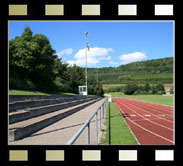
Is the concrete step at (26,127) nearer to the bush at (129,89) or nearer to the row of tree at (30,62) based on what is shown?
the row of tree at (30,62)

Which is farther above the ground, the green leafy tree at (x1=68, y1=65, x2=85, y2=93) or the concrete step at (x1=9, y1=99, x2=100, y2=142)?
the green leafy tree at (x1=68, y1=65, x2=85, y2=93)

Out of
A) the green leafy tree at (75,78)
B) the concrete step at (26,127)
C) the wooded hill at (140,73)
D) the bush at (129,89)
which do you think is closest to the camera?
the concrete step at (26,127)

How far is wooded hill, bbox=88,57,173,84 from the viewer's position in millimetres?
126219

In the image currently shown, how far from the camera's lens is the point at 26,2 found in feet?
11.5

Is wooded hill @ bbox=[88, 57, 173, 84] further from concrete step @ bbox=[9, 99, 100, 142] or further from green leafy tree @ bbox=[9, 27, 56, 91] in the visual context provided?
concrete step @ bbox=[9, 99, 100, 142]

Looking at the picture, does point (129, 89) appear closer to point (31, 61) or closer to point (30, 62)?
point (31, 61)

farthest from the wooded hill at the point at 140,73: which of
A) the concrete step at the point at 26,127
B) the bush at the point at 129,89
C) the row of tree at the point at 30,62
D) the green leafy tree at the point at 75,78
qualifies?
the concrete step at the point at 26,127

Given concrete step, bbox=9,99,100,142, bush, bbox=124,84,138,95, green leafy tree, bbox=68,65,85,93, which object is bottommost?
bush, bbox=124,84,138,95

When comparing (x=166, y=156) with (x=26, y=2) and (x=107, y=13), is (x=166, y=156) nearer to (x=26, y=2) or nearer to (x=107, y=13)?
(x=107, y=13)

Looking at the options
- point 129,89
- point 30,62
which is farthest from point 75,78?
point 129,89

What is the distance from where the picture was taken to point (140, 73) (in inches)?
5940

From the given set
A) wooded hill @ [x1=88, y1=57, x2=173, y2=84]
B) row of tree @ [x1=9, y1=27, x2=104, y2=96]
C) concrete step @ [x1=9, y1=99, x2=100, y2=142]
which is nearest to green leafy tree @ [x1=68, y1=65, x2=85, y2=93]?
row of tree @ [x1=9, y1=27, x2=104, y2=96]

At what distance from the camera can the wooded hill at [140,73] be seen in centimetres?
12622

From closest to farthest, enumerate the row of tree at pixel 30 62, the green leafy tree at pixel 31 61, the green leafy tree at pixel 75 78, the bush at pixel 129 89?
the row of tree at pixel 30 62
the green leafy tree at pixel 31 61
the green leafy tree at pixel 75 78
the bush at pixel 129 89
